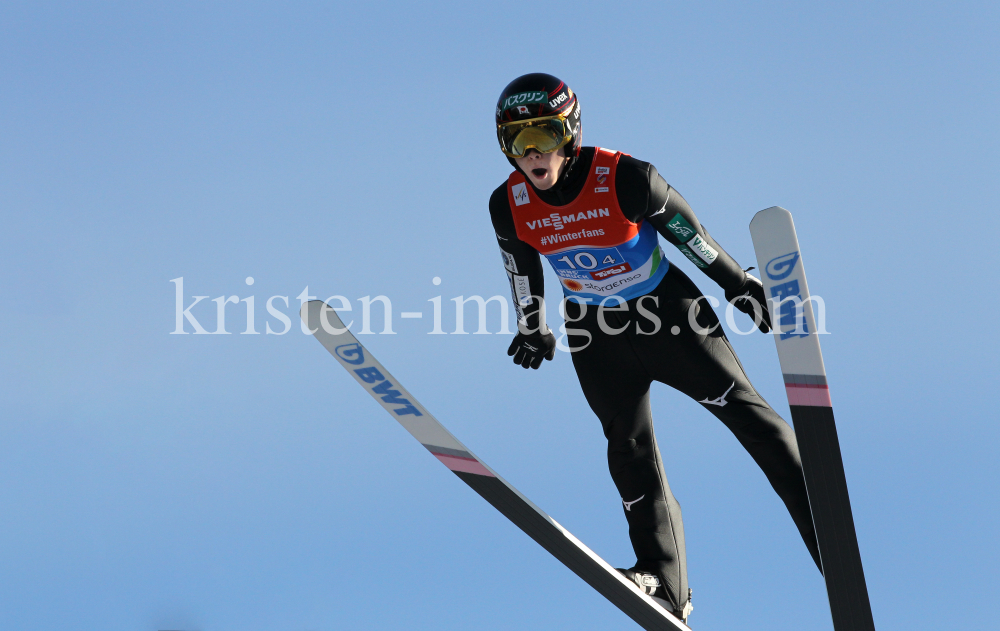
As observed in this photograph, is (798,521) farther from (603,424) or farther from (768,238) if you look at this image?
(768,238)

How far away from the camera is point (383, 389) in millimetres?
4750

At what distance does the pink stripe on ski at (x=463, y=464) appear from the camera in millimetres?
4665

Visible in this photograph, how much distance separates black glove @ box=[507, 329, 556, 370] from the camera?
16.5ft

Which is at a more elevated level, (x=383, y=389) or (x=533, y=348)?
(x=533, y=348)

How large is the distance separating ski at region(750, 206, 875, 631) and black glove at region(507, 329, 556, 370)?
141cm

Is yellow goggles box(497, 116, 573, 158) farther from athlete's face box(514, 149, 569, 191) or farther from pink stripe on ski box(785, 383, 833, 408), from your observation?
pink stripe on ski box(785, 383, 833, 408)

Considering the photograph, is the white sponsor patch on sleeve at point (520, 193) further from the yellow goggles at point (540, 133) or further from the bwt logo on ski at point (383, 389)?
the bwt logo on ski at point (383, 389)

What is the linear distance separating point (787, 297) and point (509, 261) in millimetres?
1562

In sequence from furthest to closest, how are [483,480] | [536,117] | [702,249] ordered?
[483,480]
[702,249]
[536,117]

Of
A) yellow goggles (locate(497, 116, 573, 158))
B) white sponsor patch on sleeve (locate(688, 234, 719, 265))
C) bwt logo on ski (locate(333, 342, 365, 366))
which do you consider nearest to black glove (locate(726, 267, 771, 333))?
white sponsor patch on sleeve (locate(688, 234, 719, 265))

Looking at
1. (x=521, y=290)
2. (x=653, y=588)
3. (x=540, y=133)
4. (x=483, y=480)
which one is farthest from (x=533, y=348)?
(x=653, y=588)

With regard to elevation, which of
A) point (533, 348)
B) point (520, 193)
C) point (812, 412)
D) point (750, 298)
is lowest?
point (812, 412)

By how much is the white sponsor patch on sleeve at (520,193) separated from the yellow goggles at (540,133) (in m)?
0.27

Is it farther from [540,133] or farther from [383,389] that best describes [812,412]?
[383,389]
